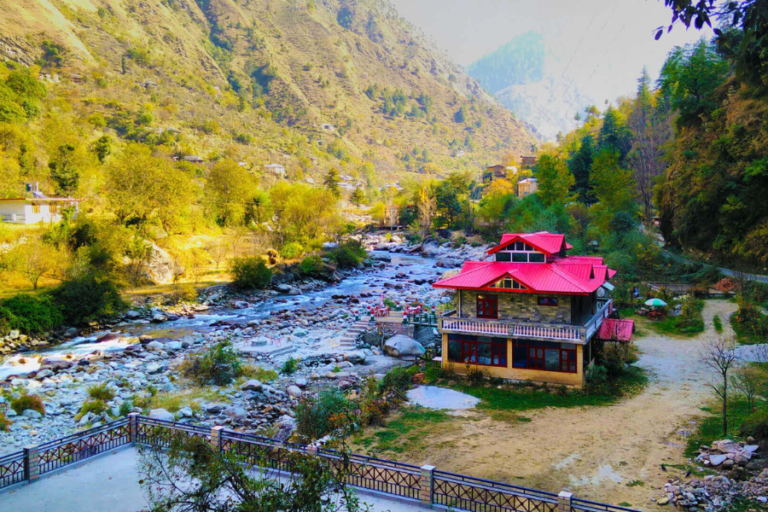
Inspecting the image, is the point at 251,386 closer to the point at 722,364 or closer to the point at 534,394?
the point at 534,394

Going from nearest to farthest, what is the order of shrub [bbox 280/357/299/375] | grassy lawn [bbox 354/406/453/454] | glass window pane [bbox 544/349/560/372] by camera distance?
grassy lawn [bbox 354/406/453/454] → glass window pane [bbox 544/349/560/372] → shrub [bbox 280/357/299/375]

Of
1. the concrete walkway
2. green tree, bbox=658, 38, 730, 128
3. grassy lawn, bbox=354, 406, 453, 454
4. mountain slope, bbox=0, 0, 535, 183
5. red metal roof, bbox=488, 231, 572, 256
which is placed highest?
mountain slope, bbox=0, 0, 535, 183

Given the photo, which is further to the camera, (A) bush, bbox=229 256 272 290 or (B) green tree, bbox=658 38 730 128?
(A) bush, bbox=229 256 272 290

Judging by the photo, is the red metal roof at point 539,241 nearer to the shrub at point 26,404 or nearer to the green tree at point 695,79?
the shrub at point 26,404

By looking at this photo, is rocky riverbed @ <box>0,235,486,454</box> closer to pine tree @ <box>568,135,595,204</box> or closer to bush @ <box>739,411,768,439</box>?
bush @ <box>739,411,768,439</box>

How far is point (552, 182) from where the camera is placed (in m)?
64.2

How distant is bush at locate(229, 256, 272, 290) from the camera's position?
4434cm

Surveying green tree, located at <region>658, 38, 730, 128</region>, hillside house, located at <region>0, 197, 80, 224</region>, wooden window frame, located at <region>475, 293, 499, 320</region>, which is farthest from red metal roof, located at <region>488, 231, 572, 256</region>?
hillside house, located at <region>0, 197, 80, 224</region>

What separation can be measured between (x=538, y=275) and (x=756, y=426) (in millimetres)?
8983

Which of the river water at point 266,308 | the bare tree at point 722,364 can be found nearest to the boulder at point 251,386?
the river water at point 266,308

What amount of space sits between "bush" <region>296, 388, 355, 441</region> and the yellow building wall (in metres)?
6.59

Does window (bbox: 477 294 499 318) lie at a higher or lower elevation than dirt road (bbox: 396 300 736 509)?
higher

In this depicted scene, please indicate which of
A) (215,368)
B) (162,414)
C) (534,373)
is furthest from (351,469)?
(215,368)

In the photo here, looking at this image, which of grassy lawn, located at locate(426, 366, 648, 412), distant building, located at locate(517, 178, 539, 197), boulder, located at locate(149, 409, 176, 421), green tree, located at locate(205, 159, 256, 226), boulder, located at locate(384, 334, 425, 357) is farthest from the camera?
distant building, located at locate(517, 178, 539, 197)
